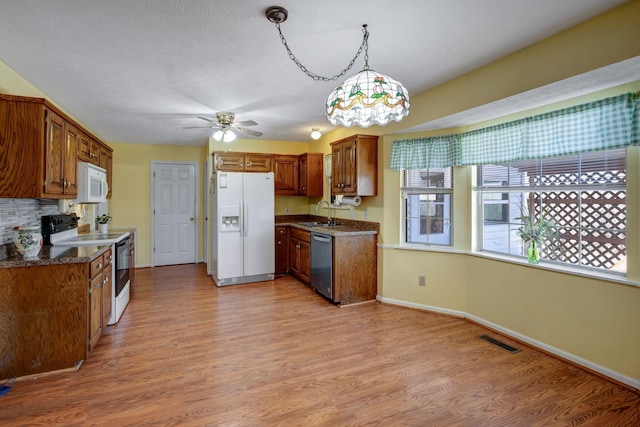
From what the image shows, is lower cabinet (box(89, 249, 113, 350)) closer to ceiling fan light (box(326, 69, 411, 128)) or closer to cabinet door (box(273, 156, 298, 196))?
ceiling fan light (box(326, 69, 411, 128))

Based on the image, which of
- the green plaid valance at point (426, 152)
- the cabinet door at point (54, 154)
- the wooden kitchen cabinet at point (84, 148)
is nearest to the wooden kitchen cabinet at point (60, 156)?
the cabinet door at point (54, 154)

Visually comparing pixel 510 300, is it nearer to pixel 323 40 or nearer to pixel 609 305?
pixel 609 305

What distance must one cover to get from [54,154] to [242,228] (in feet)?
8.48

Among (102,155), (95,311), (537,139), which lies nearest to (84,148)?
(102,155)

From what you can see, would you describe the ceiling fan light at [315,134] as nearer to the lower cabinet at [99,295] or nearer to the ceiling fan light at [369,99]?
the ceiling fan light at [369,99]

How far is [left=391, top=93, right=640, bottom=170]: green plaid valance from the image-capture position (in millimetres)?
2301

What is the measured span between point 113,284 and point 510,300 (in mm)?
3978

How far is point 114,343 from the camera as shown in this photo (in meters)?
2.98

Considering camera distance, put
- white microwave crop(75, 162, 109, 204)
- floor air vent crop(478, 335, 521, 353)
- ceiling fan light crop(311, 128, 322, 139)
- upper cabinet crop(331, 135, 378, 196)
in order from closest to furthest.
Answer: floor air vent crop(478, 335, 521, 353) → white microwave crop(75, 162, 109, 204) → upper cabinet crop(331, 135, 378, 196) → ceiling fan light crop(311, 128, 322, 139)

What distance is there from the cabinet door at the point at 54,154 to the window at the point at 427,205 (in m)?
3.51

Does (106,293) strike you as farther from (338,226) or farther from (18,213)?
(338,226)

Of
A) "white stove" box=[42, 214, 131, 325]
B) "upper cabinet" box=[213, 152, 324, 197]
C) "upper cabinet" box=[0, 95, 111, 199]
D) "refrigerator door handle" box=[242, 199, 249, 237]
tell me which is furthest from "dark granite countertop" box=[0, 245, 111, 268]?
"upper cabinet" box=[213, 152, 324, 197]

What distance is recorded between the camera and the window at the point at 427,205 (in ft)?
12.5

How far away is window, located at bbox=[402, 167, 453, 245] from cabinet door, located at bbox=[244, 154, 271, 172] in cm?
245
